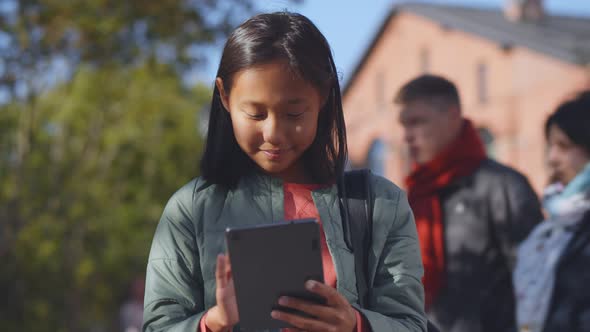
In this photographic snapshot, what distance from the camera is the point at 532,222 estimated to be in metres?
4.57

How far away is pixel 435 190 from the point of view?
473 cm

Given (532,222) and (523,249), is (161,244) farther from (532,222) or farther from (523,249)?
(532,222)

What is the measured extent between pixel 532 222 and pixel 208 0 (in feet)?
24.1

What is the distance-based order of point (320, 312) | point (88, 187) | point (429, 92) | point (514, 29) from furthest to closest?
point (514, 29)
point (88, 187)
point (429, 92)
point (320, 312)

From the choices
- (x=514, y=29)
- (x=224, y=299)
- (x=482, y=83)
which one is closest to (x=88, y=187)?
(x=482, y=83)

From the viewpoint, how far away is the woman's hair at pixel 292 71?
2281 millimetres

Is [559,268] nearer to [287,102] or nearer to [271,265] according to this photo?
[287,102]

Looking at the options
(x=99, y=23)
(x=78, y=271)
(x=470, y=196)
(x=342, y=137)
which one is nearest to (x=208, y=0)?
(x=99, y=23)

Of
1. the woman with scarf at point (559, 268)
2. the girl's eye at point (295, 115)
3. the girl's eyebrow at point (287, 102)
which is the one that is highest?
the girl's eyebrow at point (287, 102)

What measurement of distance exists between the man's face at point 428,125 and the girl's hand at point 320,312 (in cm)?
286

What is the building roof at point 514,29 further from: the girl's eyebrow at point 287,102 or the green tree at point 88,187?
the girl's eyebrow at point 287,102

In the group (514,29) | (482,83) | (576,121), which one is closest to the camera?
(576,121)

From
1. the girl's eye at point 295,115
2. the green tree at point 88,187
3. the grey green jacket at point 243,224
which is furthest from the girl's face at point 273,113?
the green tree at point 88,187

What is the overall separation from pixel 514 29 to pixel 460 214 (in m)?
30.2
